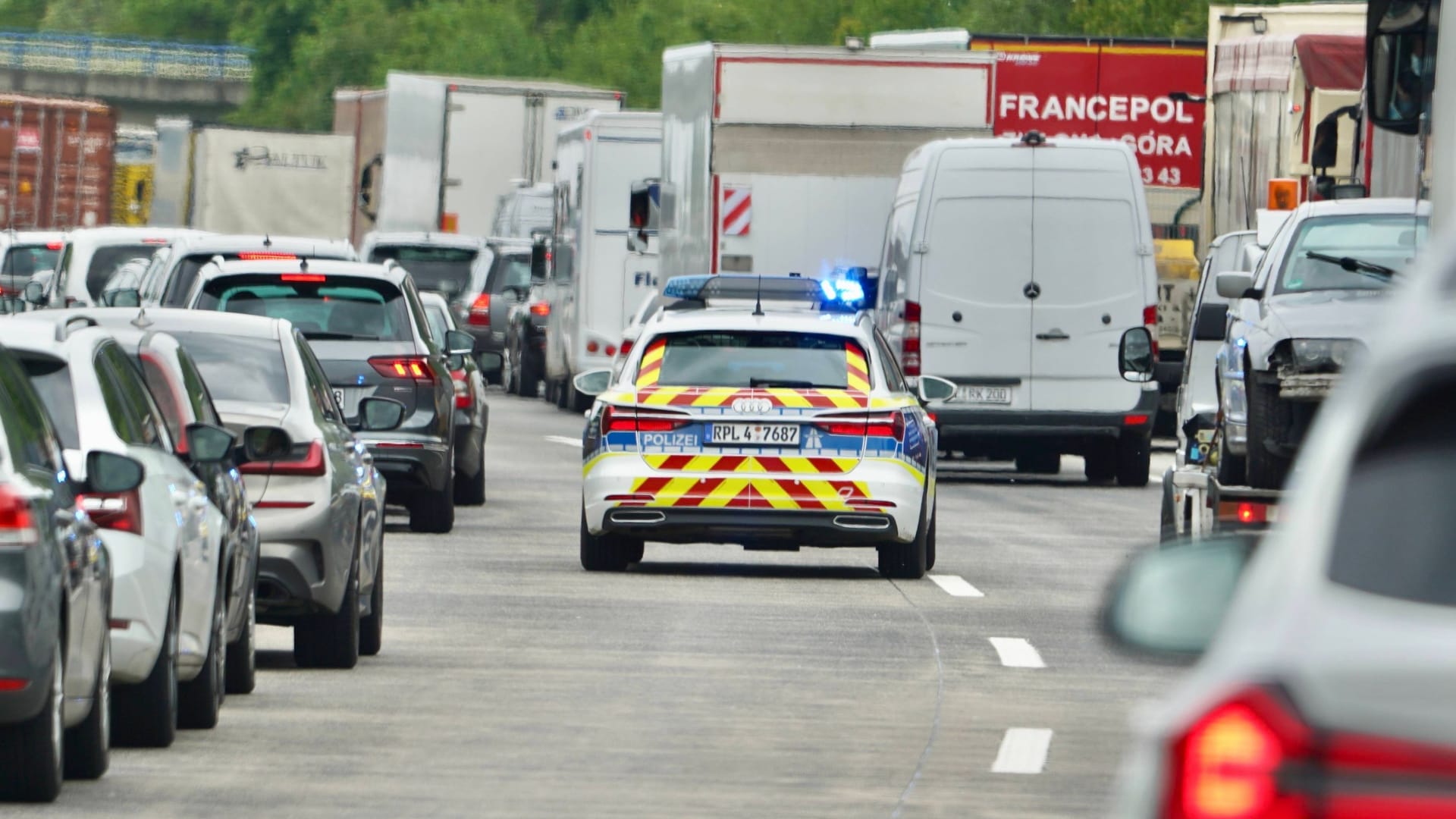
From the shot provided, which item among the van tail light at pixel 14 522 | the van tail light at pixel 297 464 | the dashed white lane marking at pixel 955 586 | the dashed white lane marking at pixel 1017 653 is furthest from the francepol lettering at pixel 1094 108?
the van tail light at pixel 14 522

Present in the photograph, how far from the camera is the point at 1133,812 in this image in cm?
339

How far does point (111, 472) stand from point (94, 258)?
919 inches

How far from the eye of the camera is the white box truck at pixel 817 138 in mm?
29203

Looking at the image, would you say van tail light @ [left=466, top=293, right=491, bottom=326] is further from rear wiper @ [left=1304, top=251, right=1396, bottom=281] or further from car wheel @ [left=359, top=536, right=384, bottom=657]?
car wheel @ [left=359, top=536, right=384, bottom=657]

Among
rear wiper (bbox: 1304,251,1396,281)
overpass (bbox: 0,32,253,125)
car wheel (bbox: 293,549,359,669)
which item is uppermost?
overpass (bbox: 0,32,253,125)

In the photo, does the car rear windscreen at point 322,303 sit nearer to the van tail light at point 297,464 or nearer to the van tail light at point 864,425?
the van tail light at point 864,425

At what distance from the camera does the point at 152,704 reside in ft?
32.9

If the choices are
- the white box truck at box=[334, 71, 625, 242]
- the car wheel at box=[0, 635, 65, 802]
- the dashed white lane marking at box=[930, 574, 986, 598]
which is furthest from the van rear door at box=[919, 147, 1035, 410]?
the white box truck at box=[334, 71, 625, 242]

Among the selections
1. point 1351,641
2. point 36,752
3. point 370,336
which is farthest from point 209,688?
point 370,336

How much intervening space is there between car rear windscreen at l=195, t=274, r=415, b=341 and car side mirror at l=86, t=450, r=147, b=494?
10391mm

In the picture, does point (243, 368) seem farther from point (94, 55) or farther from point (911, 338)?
point (94, 55)

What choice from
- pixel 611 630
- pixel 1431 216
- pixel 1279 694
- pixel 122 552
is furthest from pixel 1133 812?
pixel 611 630

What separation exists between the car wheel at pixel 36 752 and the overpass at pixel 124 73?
111142mm

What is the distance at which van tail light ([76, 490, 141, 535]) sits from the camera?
9.70 m
